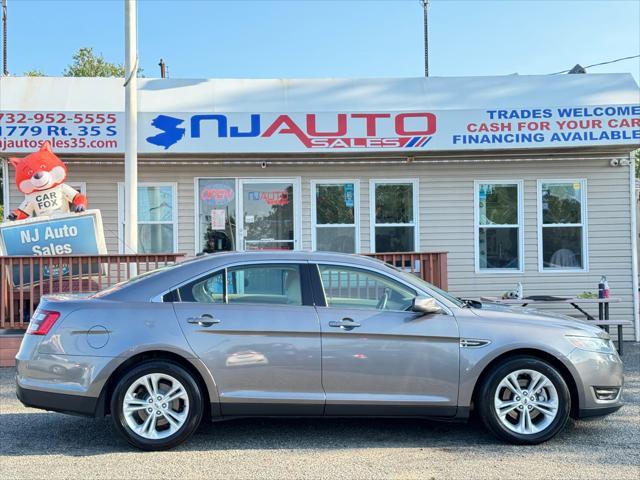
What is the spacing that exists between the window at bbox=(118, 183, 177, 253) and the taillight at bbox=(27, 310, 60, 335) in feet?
18.5

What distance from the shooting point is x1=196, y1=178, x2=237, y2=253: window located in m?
10.5

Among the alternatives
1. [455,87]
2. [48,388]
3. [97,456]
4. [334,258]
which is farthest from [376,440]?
[455,87]

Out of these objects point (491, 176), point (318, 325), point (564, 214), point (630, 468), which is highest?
point (491, 176)

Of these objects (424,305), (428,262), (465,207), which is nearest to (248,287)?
(424,305)

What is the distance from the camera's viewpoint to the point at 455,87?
11.1 meters

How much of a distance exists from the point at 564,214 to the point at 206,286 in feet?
25.7

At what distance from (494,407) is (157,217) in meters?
7.32

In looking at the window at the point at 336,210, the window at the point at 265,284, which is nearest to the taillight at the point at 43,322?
the window at the point at 265,284

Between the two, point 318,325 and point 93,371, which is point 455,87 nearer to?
point 318,325

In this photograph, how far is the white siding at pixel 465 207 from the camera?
10.4 metres

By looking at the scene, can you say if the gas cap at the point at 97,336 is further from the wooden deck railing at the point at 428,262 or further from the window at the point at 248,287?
the wooden deck railing at the point at 428,262

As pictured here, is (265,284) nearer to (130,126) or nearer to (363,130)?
(130,126)

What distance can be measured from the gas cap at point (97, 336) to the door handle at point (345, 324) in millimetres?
1790

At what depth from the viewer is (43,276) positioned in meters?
8.32
